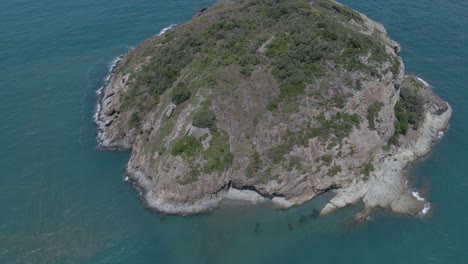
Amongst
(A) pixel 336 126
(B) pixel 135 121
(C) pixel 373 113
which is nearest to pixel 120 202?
(B) pixel 135 121

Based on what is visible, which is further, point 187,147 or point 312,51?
point 312,51

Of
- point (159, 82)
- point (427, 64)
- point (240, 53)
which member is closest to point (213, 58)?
point (240, 53)

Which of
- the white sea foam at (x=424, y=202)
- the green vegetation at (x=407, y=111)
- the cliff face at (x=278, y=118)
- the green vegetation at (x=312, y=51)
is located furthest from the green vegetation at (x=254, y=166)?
the white sea foam at (x=424, y=202)

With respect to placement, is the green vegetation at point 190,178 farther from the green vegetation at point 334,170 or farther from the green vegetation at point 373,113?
the green vegetation at point 373,113

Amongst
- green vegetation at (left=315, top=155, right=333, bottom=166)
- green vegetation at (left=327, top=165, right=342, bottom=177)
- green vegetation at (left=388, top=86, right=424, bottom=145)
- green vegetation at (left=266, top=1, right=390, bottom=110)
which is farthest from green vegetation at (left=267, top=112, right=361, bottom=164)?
green vegetation at (left=388, top=86, right=424, bottom=145)

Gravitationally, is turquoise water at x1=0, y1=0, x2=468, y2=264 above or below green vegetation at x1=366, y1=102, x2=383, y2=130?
below

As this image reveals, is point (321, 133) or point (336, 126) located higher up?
point (336, 126)

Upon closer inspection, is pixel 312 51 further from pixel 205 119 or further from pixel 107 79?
pixel 107 79

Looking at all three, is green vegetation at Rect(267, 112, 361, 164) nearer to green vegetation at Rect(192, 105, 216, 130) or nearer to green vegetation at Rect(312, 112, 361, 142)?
green vegetation at Rect(312, 112, 361, 142)
